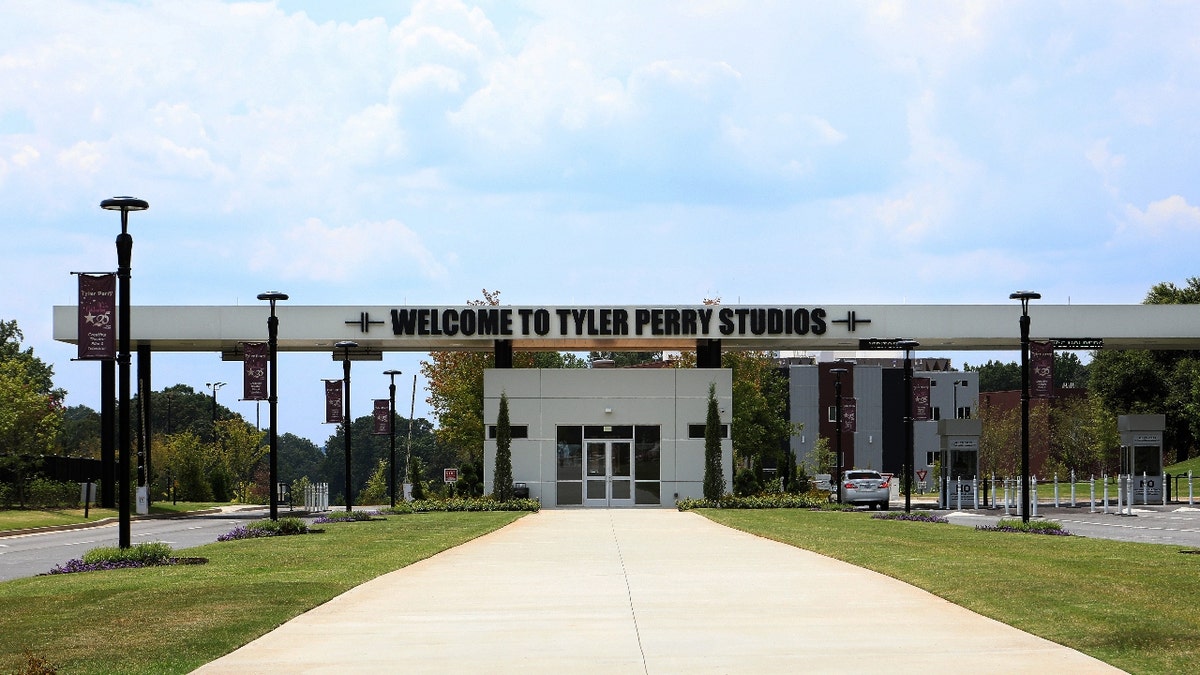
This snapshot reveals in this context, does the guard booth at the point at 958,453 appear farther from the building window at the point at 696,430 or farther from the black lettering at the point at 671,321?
the black lettering at the point at 671,321

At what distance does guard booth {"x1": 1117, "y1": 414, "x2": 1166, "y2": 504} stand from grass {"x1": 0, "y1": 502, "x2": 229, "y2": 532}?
1382 inches

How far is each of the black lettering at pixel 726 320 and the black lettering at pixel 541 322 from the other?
245 inches

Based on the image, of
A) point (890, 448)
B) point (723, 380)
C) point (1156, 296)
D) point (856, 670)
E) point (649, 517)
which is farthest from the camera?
point (890, 448)

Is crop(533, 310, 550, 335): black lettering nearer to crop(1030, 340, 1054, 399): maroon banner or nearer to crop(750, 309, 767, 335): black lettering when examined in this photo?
crop(750, 309, 767, 335): black lettering

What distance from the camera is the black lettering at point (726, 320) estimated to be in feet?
171

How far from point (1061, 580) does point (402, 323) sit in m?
36.9

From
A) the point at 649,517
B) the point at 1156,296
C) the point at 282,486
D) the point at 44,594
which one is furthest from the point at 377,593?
the point at 1156,296

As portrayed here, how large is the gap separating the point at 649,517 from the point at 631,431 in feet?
32.9

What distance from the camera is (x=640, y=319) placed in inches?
2039

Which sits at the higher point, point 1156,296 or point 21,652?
point 1156,296

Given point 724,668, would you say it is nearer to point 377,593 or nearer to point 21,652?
point 21,652

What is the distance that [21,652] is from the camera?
12.0m

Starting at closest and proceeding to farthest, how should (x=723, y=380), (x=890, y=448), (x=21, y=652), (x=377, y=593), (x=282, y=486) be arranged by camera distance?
(x=21, y=652) → (x=377, y=593) → (x=723, y=380) → (x=282, y=486) → (x=890, y=448)

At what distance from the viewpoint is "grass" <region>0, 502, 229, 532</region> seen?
138 ft
